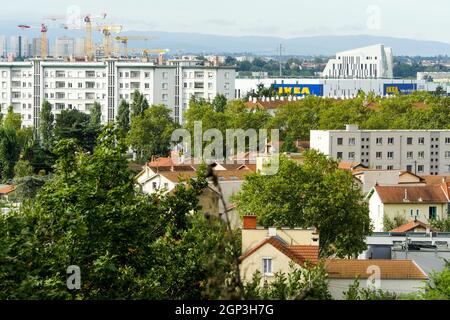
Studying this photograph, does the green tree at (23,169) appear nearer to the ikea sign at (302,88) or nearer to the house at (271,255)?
the house at (271,255)

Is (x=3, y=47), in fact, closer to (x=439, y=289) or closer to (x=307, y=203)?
(x=307, y=203)

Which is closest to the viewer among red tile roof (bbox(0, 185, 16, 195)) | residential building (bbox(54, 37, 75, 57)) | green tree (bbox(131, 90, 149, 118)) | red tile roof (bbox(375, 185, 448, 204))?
red tile roof (bbox(375, 185, 448, 204))

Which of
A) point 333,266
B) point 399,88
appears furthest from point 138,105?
→ point 333,266

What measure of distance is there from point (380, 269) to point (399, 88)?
79.0 meters

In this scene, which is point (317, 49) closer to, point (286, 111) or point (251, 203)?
point (286, 111)

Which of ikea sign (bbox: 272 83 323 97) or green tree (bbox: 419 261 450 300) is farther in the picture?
ikea sign (bbox: 272 83 323 97)

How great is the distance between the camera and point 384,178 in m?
35.1

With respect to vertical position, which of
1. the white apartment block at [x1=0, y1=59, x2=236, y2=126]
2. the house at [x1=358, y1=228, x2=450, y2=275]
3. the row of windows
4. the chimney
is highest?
the white apartment block at [x1=0, y1=59, x2=236, y2=126]

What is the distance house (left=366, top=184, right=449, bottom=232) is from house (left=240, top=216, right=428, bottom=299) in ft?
44.6

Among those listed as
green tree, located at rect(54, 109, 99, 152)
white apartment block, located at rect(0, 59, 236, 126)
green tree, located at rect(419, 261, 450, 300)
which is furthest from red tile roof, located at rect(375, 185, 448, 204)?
white apartment block, located at rect(0, 59, 236, 126)

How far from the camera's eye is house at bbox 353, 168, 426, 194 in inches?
1368

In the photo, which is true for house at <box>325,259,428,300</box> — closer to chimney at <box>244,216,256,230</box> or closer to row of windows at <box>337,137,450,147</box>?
chimney at <box>244,216,256,230</box>

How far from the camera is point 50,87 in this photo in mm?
64750
